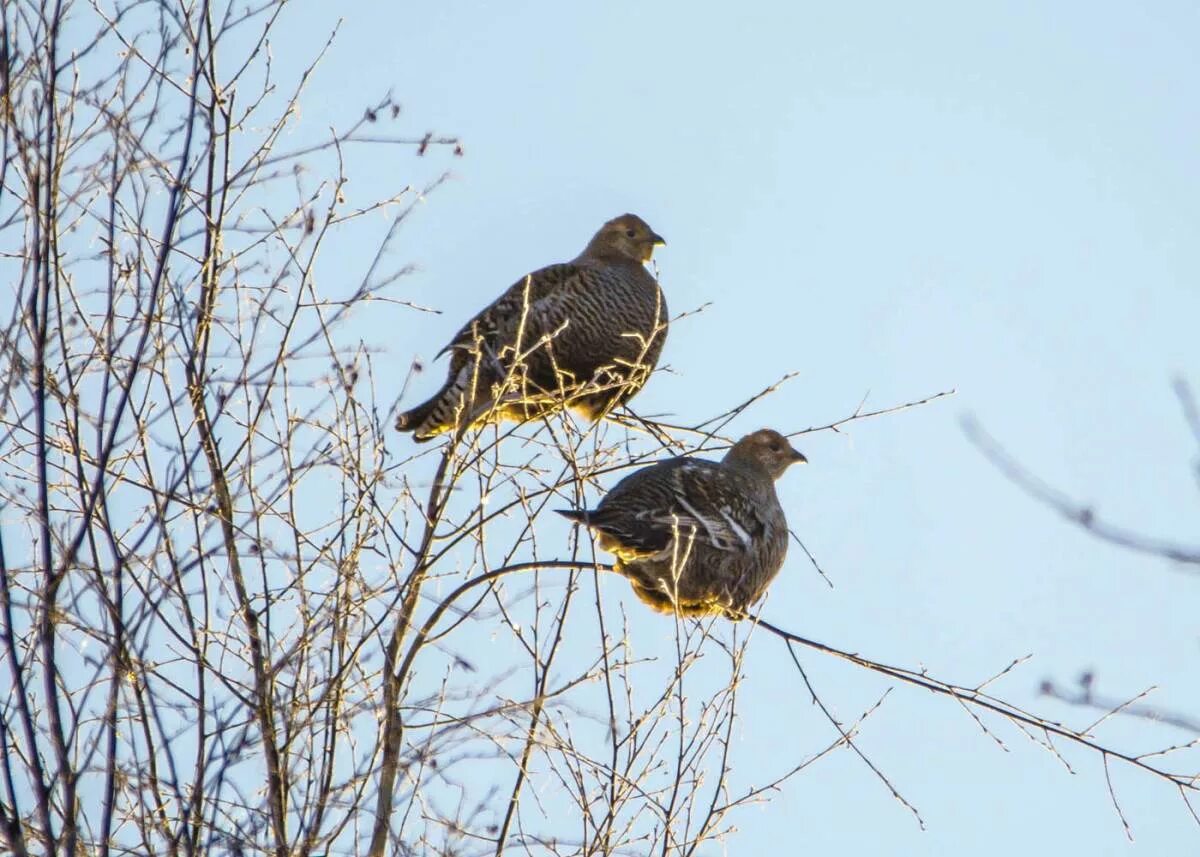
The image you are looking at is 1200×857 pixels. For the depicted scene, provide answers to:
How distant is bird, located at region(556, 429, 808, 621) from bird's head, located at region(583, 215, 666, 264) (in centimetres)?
182

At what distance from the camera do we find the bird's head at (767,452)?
334 inches

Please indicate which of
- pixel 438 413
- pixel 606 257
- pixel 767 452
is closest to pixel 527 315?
pixel 438 413

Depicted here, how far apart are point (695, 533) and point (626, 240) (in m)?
2.74

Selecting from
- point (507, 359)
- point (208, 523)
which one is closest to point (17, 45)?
point (208, 523)

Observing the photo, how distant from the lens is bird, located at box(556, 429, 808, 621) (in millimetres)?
6836

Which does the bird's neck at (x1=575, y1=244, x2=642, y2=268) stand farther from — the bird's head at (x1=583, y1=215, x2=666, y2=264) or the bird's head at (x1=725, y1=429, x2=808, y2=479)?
the bird's head at (x1=725, y1=429, x2=808, y2=479)

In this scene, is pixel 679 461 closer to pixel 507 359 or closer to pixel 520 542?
pixel 507 359

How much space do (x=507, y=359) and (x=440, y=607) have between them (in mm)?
2762

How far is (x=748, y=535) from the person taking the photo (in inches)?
292

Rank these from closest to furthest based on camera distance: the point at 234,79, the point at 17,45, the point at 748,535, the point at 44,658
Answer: the point at 44,658
the point at 17,45
the point at 234,79
the point at 748,535

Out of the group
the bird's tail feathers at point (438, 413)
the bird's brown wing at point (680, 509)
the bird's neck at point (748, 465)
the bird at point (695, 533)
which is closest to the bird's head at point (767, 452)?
the bird's neck at point (748, 465)

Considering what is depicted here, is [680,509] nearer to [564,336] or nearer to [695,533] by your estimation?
[695,533]

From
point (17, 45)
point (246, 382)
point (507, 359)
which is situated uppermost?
point (507, 359)

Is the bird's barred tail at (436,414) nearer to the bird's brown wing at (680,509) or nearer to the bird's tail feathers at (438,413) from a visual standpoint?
the bird's tail feathers at (438,413)
